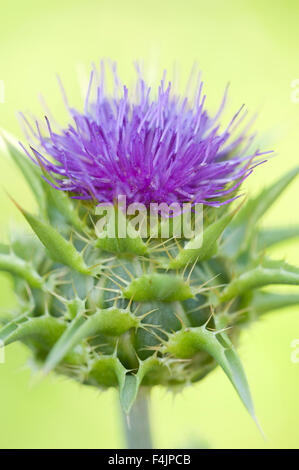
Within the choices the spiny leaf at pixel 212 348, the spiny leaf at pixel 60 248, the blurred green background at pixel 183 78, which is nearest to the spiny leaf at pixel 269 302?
the spiny leaf at pixel 212 348

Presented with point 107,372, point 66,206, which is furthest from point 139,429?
point 66,206

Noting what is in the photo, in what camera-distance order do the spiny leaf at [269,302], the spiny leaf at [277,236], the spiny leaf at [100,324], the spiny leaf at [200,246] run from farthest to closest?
the spiny leaf at [277,236], the spiny leaf at [269,302], the spiny leaf at [200,246], the spiny leaf at [100,324]

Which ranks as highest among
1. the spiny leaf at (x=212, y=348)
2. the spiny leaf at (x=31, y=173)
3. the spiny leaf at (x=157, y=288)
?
the spiny leaf at (x=31, y=173)

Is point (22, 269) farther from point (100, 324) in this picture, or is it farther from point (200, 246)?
point (200, 246)

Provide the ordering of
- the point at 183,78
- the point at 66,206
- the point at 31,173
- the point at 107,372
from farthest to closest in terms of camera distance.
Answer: the point at 183,78 < the point at 31,173 < the point at 66,206 < the point at 107,372

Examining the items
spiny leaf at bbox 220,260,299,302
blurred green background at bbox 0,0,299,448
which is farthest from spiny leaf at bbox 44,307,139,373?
blurred green background at bbox 0,0,299,448

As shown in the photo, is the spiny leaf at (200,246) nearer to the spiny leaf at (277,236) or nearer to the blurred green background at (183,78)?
the spiny leaf at (277,236)
